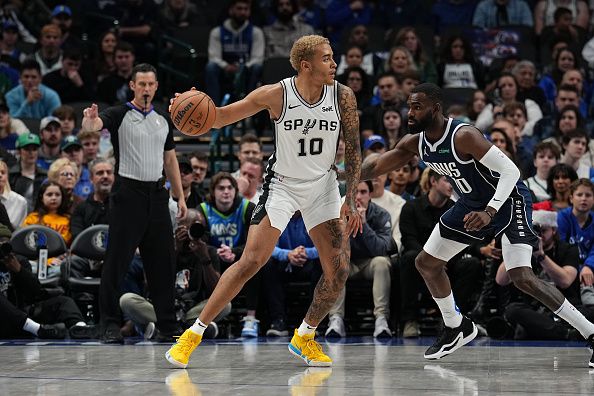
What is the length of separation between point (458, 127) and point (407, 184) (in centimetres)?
396

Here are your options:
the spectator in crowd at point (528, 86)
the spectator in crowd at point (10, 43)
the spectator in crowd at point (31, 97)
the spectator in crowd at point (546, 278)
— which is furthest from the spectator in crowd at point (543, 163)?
the spectator in crowd at point (10, 43)

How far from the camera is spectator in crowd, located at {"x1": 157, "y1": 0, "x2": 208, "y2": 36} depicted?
15.5 m

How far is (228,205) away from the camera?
9.67m

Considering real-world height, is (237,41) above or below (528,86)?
above

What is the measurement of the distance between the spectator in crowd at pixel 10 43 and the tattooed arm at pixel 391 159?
7.82 m

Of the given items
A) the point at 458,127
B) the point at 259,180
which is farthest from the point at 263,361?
the point at 259,180

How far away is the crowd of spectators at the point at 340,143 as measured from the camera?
9.34 meters

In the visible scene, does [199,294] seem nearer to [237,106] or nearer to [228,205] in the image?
[228,205]

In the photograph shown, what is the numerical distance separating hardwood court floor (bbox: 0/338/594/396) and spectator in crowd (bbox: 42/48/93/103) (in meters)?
5.54

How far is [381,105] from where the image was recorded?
12.1 meters

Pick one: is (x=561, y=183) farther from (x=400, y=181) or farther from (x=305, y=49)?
(x=305, y=49)

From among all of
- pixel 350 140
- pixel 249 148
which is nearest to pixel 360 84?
pixel 249 148

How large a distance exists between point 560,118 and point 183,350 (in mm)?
6234

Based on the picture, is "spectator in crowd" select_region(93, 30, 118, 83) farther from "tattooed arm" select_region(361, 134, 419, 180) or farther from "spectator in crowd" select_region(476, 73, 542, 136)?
"tattooed arm" select_region(361, 134, 419, 180)
